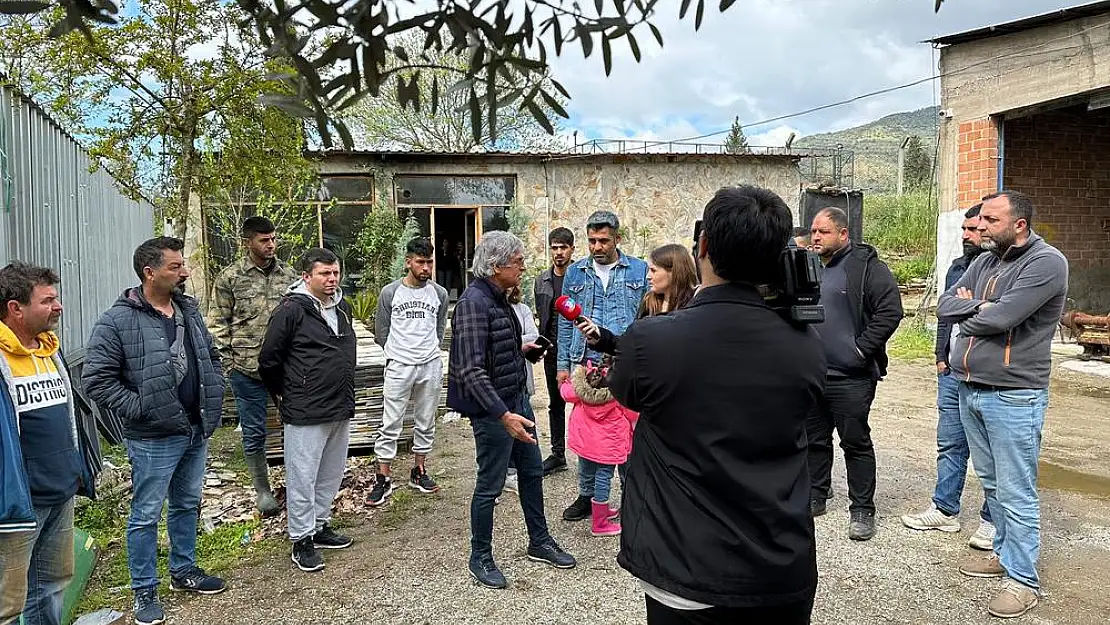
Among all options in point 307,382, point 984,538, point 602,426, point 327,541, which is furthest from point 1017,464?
point 327,541

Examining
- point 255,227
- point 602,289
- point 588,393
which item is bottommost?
point 588,393

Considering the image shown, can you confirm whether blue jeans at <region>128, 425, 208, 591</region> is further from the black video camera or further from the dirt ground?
the black video camera

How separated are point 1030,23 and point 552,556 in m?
10.2

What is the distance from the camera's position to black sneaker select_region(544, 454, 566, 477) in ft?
20.4

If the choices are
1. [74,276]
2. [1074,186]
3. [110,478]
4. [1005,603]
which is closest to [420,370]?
[110,478]

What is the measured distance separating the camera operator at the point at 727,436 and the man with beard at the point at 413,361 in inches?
152

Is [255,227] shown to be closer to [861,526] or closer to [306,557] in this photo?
[306,557]

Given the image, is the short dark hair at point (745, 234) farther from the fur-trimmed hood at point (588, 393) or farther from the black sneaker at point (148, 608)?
the black sneaker at point (148, 608)

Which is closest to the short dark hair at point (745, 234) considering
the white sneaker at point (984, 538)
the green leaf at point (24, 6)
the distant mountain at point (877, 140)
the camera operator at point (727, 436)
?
the camera operator at point (727, 436)

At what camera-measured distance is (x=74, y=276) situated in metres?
6.34

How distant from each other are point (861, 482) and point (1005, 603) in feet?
3.84

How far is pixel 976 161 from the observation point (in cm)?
1150

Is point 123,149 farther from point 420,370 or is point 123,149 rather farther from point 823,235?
point 823,235

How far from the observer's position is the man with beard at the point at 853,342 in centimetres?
→ 472
